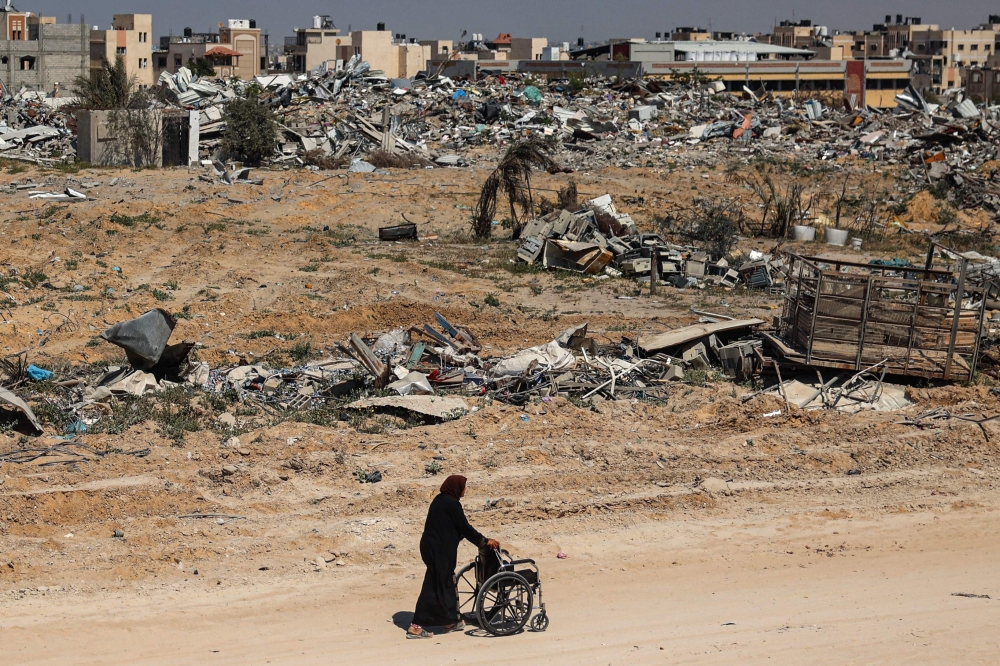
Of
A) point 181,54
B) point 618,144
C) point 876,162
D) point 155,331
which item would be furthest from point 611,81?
point 181,54

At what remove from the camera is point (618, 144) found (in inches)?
1139

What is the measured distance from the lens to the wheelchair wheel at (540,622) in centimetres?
618

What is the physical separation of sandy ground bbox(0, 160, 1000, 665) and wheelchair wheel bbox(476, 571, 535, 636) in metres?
0.09

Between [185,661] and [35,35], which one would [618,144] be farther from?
[35,35]

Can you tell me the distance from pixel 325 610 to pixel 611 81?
32.5 m

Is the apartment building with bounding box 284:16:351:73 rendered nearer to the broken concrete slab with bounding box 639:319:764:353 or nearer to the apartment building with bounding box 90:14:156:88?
the apartment building with bounding box 90:14:156:88

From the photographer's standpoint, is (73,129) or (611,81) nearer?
(73,129)

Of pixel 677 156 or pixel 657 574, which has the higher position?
pixel 677 156

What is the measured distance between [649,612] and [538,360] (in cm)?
429

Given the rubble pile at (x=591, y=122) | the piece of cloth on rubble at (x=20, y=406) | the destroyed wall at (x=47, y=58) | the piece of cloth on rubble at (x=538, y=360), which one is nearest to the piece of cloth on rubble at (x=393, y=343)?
the piece of cloth on rubble at (x=538, y=360)

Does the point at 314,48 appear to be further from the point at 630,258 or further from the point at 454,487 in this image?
the point at 454,487

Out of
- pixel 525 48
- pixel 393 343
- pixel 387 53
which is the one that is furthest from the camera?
pixel 525 48

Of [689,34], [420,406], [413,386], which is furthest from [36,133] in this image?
[689,34]

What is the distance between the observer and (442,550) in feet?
19.3
